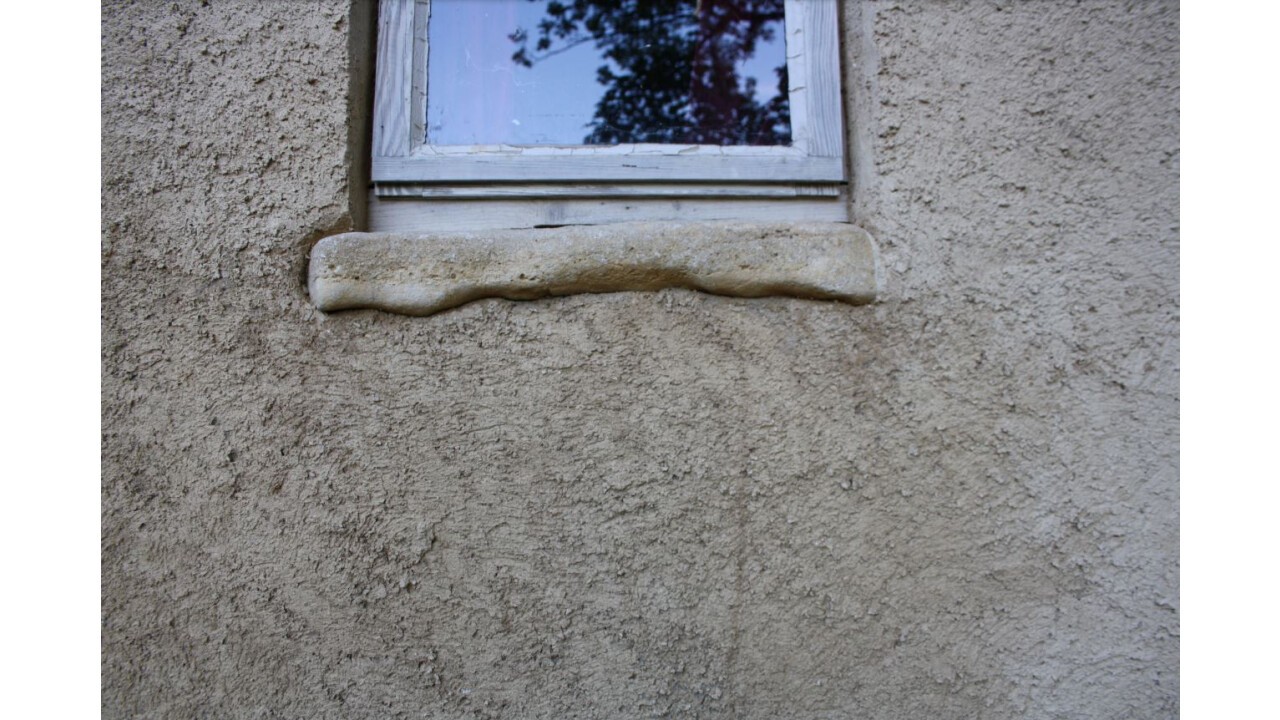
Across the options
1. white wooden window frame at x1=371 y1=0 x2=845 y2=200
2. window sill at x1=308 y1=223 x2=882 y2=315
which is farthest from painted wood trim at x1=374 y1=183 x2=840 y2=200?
window sill at x1=308 y1=223 x2=882 y2=315

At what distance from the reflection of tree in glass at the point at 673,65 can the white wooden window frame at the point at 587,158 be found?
0.20 ft

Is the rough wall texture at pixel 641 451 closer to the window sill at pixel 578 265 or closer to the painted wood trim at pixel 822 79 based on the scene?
the window sill at pixel 578 265

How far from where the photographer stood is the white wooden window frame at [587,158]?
118 cm

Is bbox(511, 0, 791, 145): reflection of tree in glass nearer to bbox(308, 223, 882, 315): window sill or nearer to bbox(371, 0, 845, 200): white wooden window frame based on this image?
bbox(371, 0, 845, 200): white wooden window frame

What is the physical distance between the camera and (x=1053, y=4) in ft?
3.65

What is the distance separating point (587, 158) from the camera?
47.1 inches

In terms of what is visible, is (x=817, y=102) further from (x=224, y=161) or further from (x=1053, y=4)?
(x=224, y=161)

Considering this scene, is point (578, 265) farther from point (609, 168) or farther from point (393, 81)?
point (393, 81)

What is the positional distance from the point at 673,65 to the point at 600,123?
0.22 metres

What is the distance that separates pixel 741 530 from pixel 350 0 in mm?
1171

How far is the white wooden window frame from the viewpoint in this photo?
3.86 feet

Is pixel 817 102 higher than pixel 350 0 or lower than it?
lower

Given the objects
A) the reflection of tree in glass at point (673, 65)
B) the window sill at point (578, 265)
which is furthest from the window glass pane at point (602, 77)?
the window sill at point (578, 265)

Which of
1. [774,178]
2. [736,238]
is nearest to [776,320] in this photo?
[736,238]
